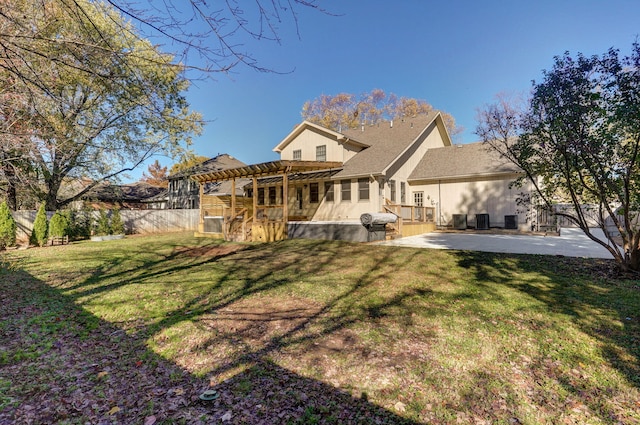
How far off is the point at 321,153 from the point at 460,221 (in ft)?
28.8

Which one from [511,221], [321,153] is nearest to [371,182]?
[321,153]

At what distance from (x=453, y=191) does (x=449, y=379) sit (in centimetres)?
1595

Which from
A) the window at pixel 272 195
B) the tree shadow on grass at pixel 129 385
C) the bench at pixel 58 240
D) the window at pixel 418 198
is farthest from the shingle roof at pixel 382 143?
the bench at pixel 58 240

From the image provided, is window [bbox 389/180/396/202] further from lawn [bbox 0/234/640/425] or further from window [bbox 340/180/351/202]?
lawn [bbox 0/234/640/425]

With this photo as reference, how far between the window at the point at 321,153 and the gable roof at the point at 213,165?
10.9 metres

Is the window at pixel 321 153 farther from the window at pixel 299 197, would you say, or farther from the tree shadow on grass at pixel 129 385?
the tree shadow on grass at pixel 129 385

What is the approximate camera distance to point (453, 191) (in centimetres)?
1725

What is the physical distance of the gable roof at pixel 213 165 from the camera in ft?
80.6

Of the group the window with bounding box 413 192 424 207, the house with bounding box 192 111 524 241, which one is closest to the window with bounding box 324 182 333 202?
the house with bounding box 192 111 524 241

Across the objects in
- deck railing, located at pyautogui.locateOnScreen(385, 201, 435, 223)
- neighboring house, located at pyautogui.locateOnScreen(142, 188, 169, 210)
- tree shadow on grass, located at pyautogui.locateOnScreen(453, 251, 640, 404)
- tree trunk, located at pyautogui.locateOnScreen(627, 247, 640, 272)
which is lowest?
tree shadow on grass, located at pyautogui.locateOnScreen(453, 251, 640, 404)

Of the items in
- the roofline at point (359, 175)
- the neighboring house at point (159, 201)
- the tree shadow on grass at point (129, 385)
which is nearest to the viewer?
the tree shadow on grass at point (129, 385)

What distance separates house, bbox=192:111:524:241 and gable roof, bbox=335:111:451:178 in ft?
0.18

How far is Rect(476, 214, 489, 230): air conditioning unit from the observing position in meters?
15.6

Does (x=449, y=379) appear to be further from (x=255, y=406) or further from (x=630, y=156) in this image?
(x=630, y=156)
